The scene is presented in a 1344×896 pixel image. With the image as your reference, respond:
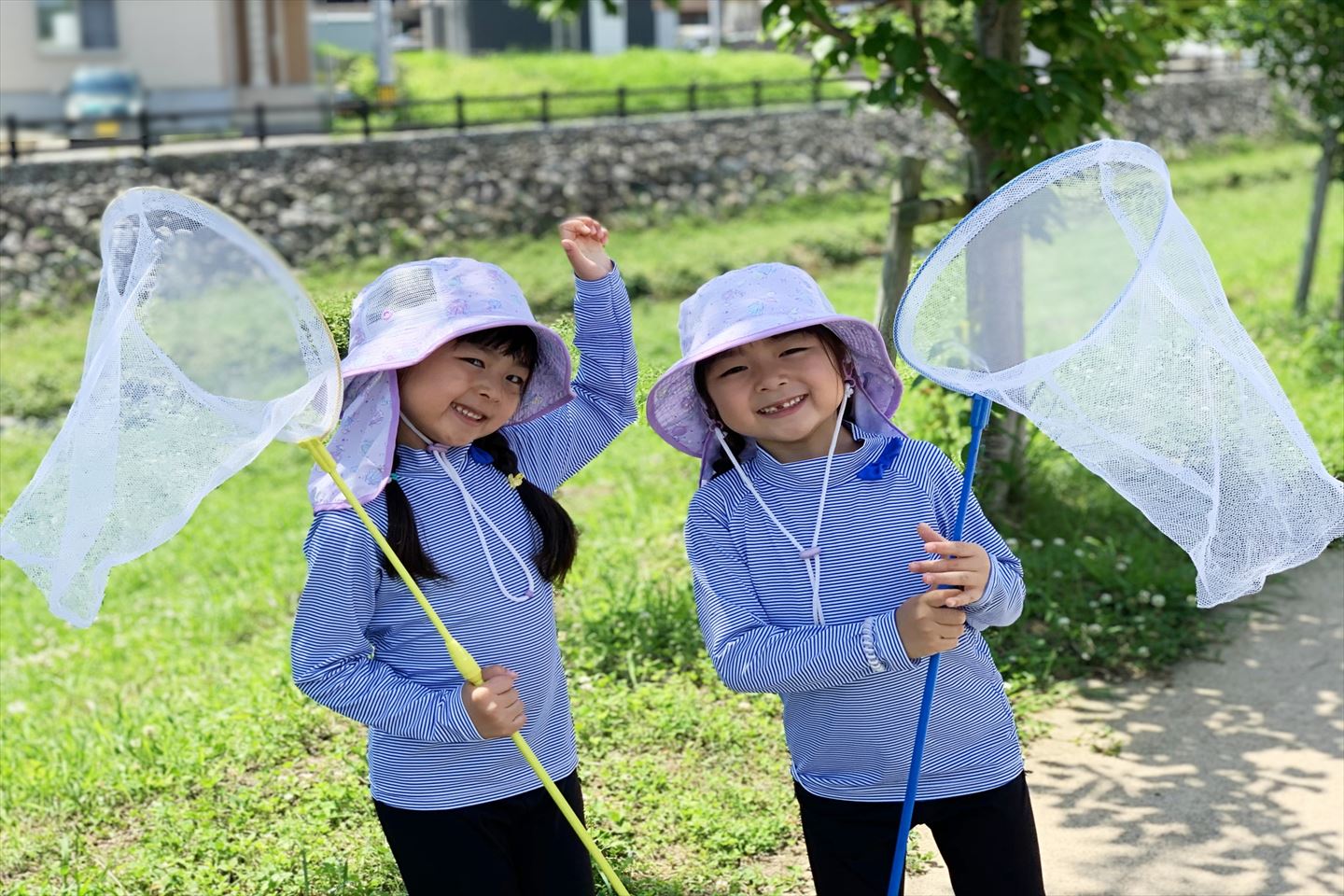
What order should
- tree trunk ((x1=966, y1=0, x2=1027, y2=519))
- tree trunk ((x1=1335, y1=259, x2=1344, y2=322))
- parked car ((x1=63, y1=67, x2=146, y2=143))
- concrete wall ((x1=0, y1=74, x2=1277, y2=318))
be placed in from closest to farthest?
1. tree trunk ((x1=966, y1=0, x2=1027, y2=519))
2. tree trunk ((x1=1335, y1=259, x2=1344, y2=322))
3. concrete wall ((x1=0, y1=74, x2=1277, y2=318))
4. parked car ((x1=63, y1=67, x2=146, y2=143))

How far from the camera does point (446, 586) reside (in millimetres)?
2521

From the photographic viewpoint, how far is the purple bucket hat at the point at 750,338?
242 cm

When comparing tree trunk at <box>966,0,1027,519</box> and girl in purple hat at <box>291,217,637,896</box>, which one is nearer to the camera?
girl in purple hat at <box>291,217,637,896</box>

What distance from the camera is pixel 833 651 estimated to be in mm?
2338

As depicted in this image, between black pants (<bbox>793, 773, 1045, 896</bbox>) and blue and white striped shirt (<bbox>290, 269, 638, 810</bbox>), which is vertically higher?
blue and white striped shirt (<bbox>290, 269, 638, 810</bbox>)

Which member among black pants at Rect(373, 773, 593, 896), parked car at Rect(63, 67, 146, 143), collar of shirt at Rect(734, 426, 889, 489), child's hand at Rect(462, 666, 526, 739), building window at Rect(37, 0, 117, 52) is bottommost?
black pants at Rect(373, 773, 593, 896)

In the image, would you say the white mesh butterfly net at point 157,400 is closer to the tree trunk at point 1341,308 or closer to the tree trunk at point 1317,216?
the tree trunk at point 1341,308

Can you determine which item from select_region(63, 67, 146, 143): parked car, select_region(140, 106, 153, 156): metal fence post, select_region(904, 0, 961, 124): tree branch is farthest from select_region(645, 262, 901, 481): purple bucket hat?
select_region(63, 67, 146, 143): parked car

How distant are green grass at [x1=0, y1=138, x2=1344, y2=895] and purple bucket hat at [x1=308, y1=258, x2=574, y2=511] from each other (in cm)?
40

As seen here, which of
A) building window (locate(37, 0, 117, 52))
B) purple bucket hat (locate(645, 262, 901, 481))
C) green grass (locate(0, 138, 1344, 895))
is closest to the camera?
purple bucket hat (locate(645, 262, 901, 481))

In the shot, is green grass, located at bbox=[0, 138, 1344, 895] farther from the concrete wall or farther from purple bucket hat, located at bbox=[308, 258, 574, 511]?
the concrete wall

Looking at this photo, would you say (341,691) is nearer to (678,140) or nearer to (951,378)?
(951,378)

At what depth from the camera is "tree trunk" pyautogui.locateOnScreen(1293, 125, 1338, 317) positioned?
10461 millimetres

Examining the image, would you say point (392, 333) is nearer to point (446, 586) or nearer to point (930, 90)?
point (446, 586)
